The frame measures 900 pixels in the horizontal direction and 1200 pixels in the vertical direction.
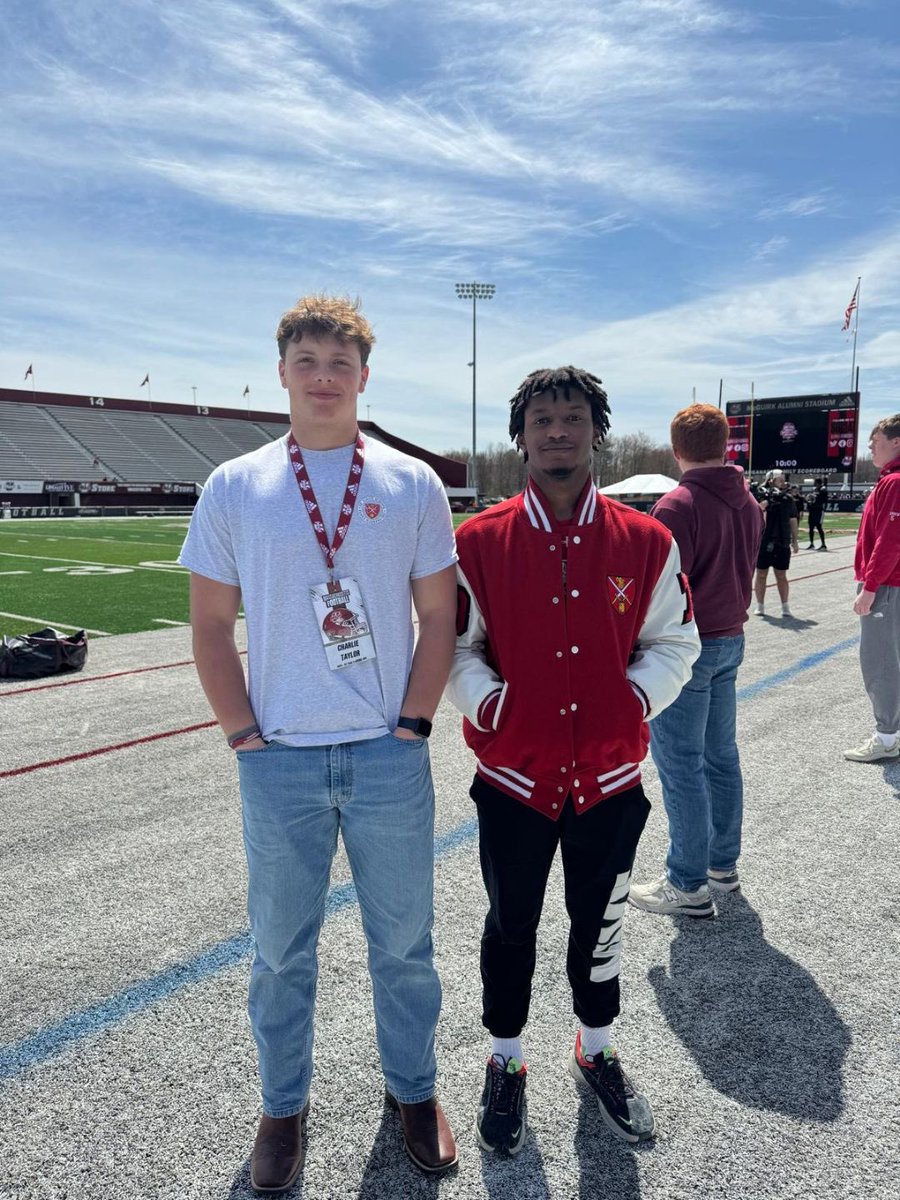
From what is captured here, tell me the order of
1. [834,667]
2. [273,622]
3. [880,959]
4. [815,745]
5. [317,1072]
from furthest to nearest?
1. [834,667]
2. [815,745]
3. [880,959]
4. [317,1072]
5. [273,622]

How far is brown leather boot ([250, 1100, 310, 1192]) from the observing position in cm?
190

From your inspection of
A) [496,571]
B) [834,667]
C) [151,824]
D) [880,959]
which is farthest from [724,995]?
[834,667]

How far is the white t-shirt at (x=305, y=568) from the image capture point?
1888mm

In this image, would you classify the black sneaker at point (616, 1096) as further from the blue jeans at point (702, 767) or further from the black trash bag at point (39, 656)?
the black trash bag at point (39, 656)

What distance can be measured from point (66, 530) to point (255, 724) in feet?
107

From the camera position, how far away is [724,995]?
2.65 m

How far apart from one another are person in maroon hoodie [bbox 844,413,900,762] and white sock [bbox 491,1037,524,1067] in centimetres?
350

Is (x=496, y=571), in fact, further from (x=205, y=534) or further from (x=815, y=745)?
(x=815, y=745)

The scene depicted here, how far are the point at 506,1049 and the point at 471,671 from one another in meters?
1.07

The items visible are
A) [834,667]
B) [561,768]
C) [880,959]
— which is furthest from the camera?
[834,667]

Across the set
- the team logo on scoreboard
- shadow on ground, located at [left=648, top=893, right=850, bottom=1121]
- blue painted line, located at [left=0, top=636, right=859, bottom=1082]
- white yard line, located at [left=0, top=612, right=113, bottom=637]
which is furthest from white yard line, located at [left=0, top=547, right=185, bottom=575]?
the team logo on scoreboard

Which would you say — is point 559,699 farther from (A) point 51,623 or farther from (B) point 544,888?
(A) point 51,623

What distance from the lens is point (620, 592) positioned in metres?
2.09

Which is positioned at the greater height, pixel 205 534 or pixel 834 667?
pixel 205 534
